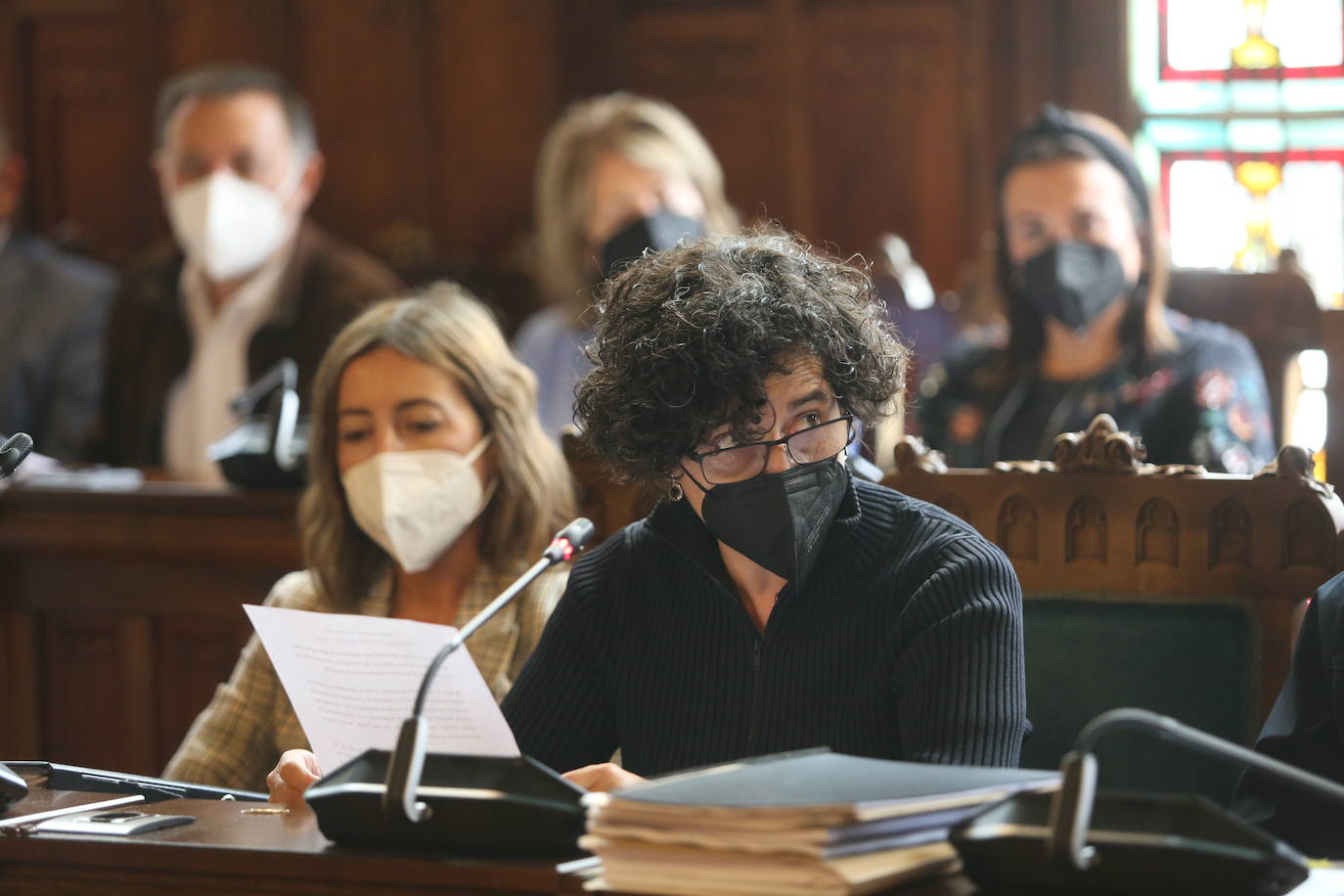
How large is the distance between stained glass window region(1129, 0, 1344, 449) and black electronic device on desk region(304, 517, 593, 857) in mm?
3468

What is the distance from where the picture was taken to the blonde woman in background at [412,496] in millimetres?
2408

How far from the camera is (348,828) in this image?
1475mm

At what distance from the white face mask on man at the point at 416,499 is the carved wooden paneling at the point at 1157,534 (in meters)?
0.92

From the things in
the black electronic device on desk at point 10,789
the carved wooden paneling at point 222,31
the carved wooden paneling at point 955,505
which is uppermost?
the carved wooden paneling at point 222,31

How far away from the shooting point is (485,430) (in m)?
2.51

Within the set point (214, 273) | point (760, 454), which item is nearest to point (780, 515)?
point (760, 454)

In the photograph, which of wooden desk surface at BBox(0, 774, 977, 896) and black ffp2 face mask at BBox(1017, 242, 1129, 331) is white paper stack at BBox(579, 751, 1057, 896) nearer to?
wooden desk surface at BBox(0, 774, 977, 896)

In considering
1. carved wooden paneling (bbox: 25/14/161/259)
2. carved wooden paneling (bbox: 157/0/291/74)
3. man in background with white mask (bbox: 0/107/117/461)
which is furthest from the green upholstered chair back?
carved wooden paneling (bbox: 25/14/161/259)

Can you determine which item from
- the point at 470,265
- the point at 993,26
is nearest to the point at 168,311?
the point at 470,265

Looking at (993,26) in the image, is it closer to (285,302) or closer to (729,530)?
(285,302)

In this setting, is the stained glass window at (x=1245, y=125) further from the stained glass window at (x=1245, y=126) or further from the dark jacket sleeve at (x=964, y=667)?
the dark jacket sleeve at (x=964, y=667)

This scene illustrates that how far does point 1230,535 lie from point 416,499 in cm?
108

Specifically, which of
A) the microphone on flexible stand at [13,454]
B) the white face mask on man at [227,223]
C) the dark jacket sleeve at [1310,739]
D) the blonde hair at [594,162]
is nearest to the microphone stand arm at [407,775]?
the microphone on flexible stand at [13,454]

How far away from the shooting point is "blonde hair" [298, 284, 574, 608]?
8.07 feet
